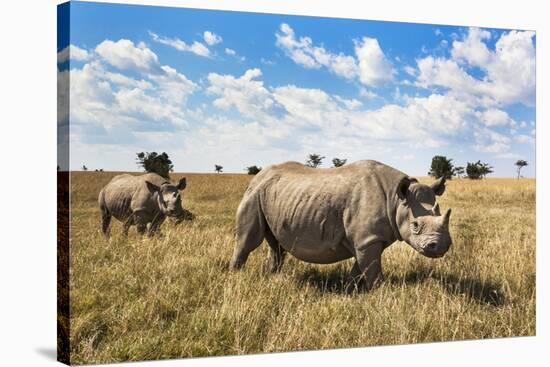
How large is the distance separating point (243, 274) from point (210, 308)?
0.86m

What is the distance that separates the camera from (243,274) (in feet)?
28.8

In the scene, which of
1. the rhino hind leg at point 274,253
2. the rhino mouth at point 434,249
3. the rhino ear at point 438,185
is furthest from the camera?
the rhino hind leg at point 274,253

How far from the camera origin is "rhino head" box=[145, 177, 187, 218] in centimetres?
1105

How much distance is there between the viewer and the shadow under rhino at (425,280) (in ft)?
28.6

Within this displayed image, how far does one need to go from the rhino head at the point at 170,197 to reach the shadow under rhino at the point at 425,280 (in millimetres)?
2781

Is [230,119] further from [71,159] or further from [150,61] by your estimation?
[71,159]

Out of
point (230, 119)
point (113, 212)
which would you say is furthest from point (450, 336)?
point (113, 212)

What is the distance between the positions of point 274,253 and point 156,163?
73.5 inches

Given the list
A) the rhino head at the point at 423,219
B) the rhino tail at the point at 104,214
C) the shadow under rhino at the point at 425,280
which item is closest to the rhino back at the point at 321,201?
the rhino head at the point at 423,219

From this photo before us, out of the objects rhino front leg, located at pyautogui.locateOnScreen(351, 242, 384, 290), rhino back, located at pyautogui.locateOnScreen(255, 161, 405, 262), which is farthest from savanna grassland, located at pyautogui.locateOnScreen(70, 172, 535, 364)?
rhino back, located at pyautogui.locateOnScreen(255, 161, 405, 262)

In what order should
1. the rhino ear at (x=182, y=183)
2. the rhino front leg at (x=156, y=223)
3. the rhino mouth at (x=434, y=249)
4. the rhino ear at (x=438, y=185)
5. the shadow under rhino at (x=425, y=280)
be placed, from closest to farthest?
1. the rhino mouth at (x=434, y=249)
2. the rhino ear at (x=438, y=185)
3. the shadow under rhino at (x=425, y=280)
4. the rhino ear at (x=182, y=183)
5. the rhino front leg at (x=156, y=223)

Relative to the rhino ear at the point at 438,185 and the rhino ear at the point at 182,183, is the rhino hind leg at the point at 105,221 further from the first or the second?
the rhino ear at the point at 438,185

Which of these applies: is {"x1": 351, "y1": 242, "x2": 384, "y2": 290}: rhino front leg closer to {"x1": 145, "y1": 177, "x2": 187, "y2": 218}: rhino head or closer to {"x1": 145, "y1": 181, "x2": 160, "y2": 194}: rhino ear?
{"x1": 145, "y1": 177, "x2": 187, "y2": 218}: rhino head

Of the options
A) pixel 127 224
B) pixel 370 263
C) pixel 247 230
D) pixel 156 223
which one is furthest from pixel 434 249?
pixel 127 224
